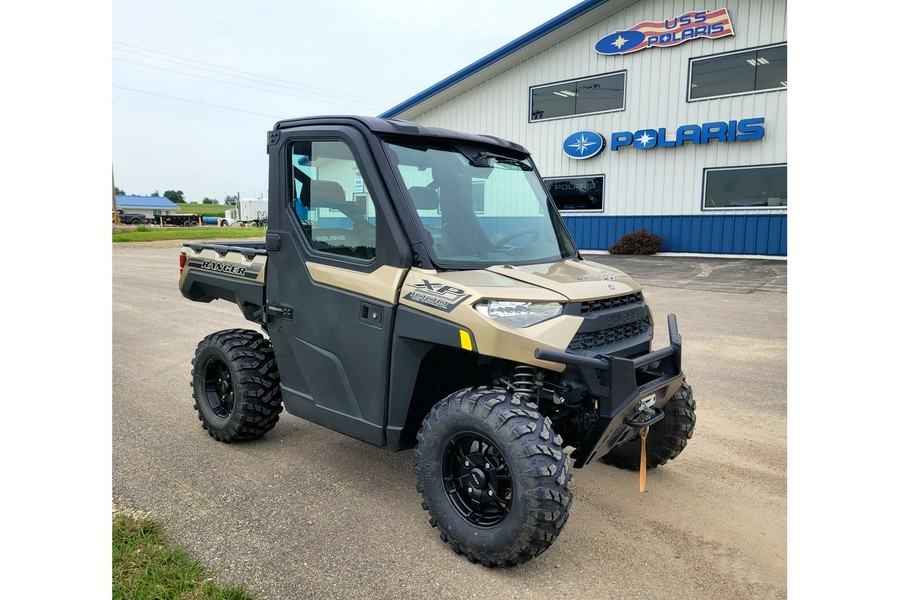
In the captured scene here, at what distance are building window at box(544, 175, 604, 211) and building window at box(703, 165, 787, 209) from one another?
3.50m

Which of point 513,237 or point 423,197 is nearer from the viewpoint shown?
point 423,197

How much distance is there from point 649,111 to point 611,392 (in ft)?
61.0

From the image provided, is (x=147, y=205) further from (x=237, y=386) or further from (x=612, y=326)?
(x=612, y=326)

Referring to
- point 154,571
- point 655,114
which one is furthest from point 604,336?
point 655,114

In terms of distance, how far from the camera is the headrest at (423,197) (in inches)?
139

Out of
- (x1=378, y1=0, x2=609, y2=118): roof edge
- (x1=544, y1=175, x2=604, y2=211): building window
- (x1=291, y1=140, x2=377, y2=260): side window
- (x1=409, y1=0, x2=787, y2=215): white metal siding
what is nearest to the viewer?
(x1=291, y1=140, x2=377, y2=260): side window

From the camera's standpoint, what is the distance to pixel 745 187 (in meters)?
18.4

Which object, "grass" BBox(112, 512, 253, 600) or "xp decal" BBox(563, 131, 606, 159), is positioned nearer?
"grass" BBox(112, 512, 253, 600)

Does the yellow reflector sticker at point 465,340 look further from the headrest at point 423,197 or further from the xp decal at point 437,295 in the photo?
the headrest at point 423,197

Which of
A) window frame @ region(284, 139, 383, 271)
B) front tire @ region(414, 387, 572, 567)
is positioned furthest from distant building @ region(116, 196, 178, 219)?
front tire @ region(414, 387, 572, 567)

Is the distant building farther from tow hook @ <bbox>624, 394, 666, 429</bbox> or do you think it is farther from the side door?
tow hook @ <bbox>624, 394, 666, 429</bbox>

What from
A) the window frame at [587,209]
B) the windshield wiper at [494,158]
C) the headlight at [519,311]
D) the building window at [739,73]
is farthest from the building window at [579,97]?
the headlight at [519,311]

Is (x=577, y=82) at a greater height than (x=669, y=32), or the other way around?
(x=669, y=32)

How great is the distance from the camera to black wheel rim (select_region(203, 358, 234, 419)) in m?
4.77
